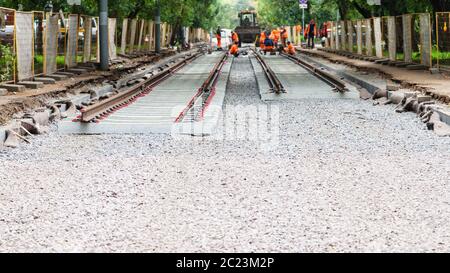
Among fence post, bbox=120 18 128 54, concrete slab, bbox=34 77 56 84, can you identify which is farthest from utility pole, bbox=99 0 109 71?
fence post, bbox=120 18 128 54

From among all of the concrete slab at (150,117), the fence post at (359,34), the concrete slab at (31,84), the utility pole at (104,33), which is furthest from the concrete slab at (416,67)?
the fence post at (359,34)

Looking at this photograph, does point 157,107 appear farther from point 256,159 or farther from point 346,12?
point 346,12

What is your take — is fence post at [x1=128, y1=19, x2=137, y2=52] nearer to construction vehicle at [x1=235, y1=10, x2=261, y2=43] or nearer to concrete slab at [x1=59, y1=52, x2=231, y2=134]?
concrete slab at [x1=59, y1=52, x2=231, y2=134]

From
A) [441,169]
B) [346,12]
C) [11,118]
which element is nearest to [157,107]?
[11,118]

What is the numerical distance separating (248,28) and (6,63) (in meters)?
60.5

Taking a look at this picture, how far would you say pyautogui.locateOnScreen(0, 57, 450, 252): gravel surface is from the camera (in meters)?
6.94

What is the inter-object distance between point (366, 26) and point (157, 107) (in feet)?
77.9

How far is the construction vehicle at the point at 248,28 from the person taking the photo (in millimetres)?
79562

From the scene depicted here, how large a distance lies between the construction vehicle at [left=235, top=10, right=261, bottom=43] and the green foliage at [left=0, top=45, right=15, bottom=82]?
5836 centimetres

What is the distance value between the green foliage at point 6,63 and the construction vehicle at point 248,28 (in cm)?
5836

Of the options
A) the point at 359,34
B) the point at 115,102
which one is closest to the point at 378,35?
the point at 359,34

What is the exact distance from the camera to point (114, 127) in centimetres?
1383

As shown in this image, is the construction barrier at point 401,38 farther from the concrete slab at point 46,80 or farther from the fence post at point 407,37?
the concrete slab at point 46,80

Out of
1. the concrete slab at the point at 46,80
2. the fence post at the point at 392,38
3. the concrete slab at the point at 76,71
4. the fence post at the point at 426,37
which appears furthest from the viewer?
the fence post at the point at 392,38
